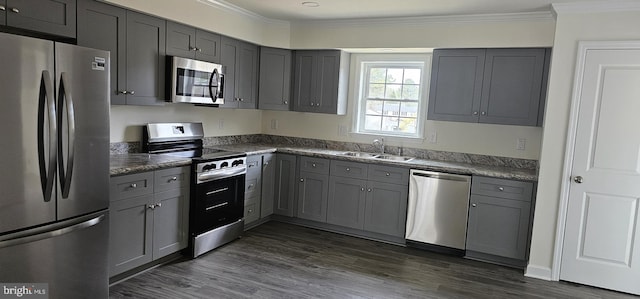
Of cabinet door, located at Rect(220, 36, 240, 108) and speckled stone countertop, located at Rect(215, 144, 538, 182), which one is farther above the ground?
cabinet door, located at Rect(220, 36, 240, 108)

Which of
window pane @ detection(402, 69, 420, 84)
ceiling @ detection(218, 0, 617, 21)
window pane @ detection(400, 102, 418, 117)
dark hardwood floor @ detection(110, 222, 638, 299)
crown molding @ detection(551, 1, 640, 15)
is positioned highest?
ceiling @ detection(218, 0, 617, 21)

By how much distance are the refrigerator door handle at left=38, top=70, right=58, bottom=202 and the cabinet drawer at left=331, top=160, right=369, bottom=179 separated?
9.10ft

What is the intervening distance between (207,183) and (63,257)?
140 centimetres

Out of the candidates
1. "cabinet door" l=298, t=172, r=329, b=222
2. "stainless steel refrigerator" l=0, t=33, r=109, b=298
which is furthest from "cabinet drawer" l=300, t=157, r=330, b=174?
"stainless steel refrigerator" l=0, t=33, r=109, b=298

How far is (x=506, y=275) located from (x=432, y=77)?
202cm

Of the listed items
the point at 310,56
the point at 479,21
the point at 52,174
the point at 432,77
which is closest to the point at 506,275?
the point at 432,77

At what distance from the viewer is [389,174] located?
429 cm

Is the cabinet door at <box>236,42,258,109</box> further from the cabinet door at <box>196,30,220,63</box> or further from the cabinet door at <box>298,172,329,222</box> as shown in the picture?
the cabinet door at <box>298,172,329,222</box>

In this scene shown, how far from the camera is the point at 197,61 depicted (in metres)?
3.87

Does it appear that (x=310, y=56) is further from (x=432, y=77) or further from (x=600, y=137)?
(x=600, y=137)

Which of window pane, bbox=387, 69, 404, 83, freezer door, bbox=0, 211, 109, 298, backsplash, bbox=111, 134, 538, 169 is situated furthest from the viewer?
window pane, bbox=387, 69, 404, 83

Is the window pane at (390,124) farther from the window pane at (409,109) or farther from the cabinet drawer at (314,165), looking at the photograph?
the cabinet drawer at (314,165)

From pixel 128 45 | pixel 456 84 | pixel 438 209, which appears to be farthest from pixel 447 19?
pixel 128 45

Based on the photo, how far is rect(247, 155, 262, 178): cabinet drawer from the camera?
4371 mm
